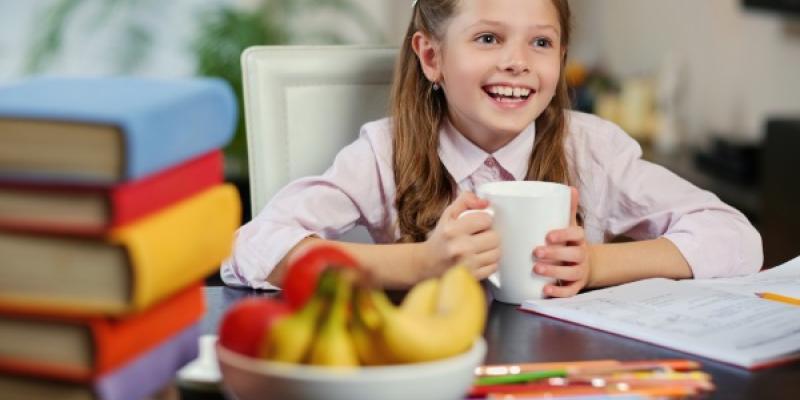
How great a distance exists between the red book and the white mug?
22.0 inches

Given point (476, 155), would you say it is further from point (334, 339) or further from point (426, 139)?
point (334, 339)

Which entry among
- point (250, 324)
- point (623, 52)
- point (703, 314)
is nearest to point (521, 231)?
point (703, 314)

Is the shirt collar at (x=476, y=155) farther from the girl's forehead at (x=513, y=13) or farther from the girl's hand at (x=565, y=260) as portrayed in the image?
the girl's hand at (x=565, y=260)

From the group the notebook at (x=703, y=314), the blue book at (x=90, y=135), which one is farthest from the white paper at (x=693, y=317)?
the blue book at (x=90, y=135)

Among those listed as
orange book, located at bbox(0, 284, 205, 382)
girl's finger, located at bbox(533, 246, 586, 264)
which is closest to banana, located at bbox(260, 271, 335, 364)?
orange book, located at bbox(0, 284, 205, 382)

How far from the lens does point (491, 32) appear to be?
1684 mm

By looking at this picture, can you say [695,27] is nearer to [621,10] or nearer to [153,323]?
[621,10]

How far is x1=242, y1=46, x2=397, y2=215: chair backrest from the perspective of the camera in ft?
5.79

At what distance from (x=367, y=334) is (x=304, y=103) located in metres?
1.04

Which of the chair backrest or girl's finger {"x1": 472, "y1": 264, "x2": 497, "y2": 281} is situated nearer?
girl's finger {"x1": 472, "y1": 264, "x2": 497, "y2": 281}

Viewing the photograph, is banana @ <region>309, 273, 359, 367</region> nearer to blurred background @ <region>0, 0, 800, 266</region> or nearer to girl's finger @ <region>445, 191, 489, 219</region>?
girl's finger @ <region>445, 191, 489, 219</region>

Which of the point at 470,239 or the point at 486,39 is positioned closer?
the point at 470,239

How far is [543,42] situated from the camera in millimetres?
1710

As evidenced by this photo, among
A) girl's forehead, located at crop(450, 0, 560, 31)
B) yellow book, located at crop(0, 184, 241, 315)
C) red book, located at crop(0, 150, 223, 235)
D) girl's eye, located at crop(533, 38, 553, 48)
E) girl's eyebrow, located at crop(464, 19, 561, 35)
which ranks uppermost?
girl's forehead, located at crop(450, 0, 560, 31)
